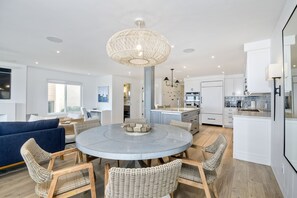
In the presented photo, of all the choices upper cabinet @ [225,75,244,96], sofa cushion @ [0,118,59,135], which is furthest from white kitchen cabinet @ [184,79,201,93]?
sofa cushion @ [0,118,59,135]

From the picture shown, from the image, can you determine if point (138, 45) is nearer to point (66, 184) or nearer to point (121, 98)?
point (66, 184)

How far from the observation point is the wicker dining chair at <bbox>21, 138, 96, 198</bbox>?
1228 mm

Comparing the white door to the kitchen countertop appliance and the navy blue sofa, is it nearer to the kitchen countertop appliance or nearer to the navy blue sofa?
the kitchen countertop appliance

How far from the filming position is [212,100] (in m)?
6.94

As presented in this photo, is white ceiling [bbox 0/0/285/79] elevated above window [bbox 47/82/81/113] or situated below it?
above

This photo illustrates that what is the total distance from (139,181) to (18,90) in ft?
20.4

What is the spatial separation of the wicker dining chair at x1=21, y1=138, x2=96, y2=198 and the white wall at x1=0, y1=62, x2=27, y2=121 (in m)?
4.81

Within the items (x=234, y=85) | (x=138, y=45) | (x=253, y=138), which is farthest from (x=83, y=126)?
(x=234, y=85)

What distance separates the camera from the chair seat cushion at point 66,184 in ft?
4.31

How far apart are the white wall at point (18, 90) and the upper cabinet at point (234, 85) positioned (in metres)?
8.18

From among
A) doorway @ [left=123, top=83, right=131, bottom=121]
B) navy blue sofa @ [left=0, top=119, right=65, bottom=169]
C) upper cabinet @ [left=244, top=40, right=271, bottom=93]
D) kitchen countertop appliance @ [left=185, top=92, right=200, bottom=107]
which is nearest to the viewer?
navy blue sofa @ [left=0, top=119, right=65, bottom=169]

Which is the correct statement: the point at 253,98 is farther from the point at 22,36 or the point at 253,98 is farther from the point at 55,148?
the point at 22,36

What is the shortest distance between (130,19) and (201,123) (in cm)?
636

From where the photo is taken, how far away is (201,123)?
7285 millimetres
